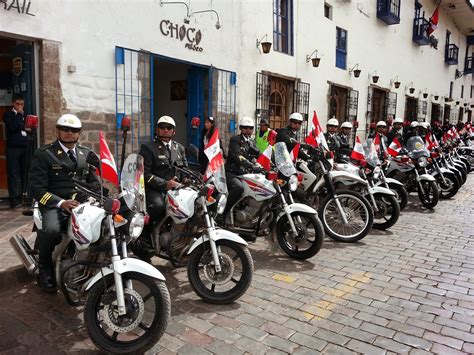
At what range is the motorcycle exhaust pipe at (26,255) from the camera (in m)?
3.39

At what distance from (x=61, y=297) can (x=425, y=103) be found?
21.5m

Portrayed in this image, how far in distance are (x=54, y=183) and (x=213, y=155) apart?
56.1 inches

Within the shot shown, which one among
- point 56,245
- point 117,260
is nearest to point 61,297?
point 56,245

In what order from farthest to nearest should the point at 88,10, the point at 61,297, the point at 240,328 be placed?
→ the point at 88,10
the point at 61,297
the point at 240,328

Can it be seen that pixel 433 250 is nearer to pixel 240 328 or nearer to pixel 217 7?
pixel 240 328

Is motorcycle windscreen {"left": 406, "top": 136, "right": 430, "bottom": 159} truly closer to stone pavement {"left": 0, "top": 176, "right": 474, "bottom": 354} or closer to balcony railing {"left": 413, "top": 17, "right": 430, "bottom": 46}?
stone pavement {"left": 0, "top": 176, "right": 474, "bottom": 354}

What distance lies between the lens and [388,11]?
49.0 ft

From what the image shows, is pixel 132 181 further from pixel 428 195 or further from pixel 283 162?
pixel 428 195

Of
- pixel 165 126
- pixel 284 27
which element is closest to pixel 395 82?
pixel 284 27

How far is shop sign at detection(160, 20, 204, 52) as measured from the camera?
7477 mm

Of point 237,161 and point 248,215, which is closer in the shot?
point 248,215

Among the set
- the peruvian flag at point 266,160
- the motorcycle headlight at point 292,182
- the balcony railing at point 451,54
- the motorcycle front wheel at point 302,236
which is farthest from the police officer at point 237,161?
the balcony railing at point 451,54

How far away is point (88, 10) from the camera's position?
624 centimetres

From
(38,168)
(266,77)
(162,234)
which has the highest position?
(266,77)
